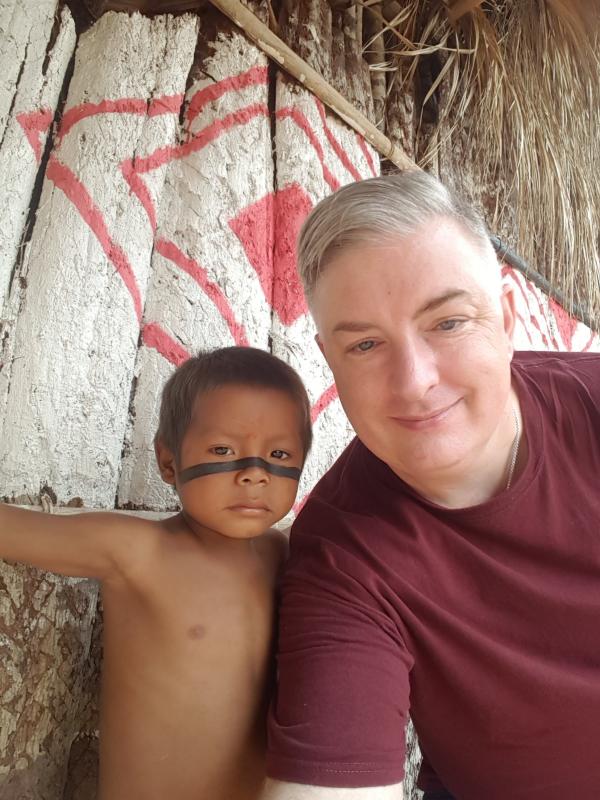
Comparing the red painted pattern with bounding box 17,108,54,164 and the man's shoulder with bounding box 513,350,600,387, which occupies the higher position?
the red painted pattern with bounding box 17,108,54,164

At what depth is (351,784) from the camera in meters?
0.71

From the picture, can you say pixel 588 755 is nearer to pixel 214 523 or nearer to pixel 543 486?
pixel 543 486

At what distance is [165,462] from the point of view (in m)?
1.03

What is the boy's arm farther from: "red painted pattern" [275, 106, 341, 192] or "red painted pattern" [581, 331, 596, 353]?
"red painted pattern" [581, 331, 596, 353]

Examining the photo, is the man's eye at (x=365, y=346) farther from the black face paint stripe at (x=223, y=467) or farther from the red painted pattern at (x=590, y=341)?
the red painted pattern at (x=590, y=341)

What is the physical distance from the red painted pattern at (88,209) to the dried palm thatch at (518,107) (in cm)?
118

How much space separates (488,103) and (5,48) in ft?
4.99

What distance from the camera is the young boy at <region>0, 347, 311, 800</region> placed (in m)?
0.84

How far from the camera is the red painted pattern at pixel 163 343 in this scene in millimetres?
1153

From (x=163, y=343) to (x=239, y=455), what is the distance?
1.04 ft

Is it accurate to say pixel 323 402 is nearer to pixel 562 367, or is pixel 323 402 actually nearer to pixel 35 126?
pixel 562 367

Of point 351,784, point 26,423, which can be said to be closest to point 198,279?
point 26,423

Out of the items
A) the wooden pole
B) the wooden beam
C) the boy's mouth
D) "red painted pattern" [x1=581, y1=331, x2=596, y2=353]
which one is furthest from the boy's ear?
"red painted pattern" [x1=581, y1=331, x2=596, y2=353]

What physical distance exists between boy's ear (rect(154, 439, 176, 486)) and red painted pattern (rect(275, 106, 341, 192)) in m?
0.81
